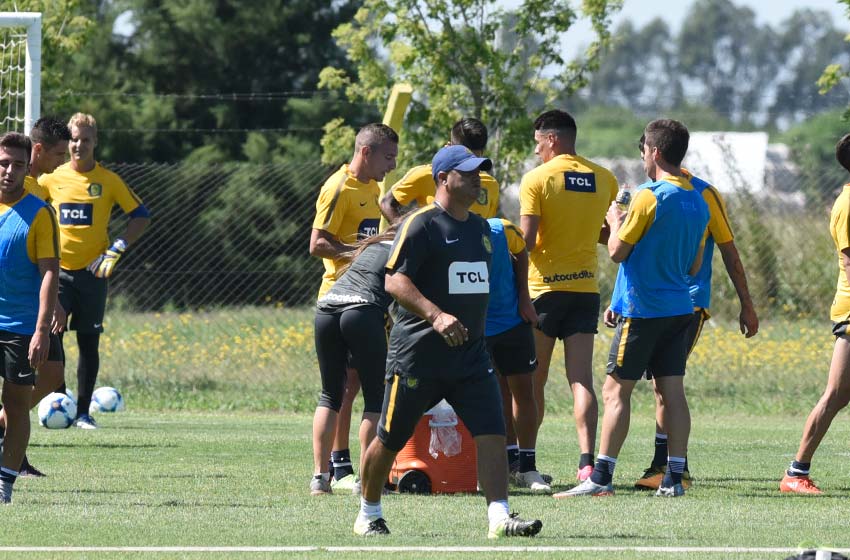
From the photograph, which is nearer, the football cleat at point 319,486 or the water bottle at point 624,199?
the football cleat at point 319,486

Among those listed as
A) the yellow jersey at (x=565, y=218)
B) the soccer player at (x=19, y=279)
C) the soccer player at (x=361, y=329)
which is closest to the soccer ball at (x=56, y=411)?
the soccer player at (x=19, y=279)

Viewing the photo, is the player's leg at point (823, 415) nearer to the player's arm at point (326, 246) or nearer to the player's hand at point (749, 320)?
the player's hand at point (749, 320)

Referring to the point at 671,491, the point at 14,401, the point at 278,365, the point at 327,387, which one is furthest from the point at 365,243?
the point at 278,365

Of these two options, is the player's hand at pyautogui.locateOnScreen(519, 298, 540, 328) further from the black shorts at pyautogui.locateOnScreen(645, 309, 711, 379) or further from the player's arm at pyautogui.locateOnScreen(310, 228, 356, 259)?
the black shorts at pyautogui.locateOnScreen(645, 309, 711, 379)

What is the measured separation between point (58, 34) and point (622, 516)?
15.4 m

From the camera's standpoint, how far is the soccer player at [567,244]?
9.48 metres

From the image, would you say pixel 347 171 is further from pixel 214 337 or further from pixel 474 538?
pixel 214 337

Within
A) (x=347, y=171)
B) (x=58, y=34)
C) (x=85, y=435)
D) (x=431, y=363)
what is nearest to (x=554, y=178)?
(x=347, y=171)

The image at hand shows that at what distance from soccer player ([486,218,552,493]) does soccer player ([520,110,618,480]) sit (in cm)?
21

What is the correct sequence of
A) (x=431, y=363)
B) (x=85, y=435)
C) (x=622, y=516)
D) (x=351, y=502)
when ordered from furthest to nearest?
(x=85, y=435)
(x=351, y=502)
(x=622, y=516)
(x=431, y=363)

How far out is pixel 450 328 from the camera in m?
6.64

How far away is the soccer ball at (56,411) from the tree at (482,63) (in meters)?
6.78

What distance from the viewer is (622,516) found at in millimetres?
7902

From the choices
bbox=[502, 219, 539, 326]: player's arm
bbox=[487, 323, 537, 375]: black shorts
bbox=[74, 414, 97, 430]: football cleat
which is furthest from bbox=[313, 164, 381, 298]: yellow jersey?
bbox=[74, 414, 97, 430]: football cleat
